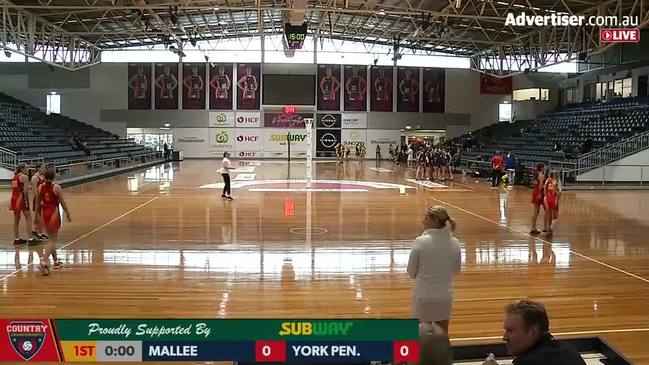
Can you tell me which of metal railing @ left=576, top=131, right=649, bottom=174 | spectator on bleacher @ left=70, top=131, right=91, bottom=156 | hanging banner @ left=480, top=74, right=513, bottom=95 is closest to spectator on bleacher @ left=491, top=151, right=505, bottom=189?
metal railing @ left=576, top=131, right=649, bottom=174

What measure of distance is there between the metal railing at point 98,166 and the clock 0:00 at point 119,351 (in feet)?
63.5

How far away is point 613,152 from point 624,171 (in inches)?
35.3

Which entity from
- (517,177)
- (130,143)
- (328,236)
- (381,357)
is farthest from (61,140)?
(381,357)

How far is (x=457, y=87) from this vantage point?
48.2m

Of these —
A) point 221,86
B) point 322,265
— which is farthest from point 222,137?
point 322,265

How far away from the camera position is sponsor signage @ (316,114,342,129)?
47625 millimetres

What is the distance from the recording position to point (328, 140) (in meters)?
48.4

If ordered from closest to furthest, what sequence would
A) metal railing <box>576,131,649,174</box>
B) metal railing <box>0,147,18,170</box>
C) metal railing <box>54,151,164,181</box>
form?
metal railing <box>0,147,18,170</box> → metal railing <box>54,151,164,181</box> → metal railing <box>576,131,649,174</box>

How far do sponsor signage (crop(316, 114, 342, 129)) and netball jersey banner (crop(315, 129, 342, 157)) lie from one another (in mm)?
412

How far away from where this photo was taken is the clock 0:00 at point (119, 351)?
248cm

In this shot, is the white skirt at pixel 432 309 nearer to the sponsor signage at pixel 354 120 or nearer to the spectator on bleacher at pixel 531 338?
the spectator on bleacher at pixel 531 338

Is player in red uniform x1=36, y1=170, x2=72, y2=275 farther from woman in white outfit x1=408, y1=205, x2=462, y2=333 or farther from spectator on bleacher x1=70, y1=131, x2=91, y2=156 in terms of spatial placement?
spectator on bleacher x1=70, y1=131, x2=91, y2=156

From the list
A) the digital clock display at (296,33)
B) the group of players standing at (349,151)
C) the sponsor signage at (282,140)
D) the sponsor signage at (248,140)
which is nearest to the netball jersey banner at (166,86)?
the sponsor signage at (248,140)

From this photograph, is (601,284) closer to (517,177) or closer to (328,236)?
(328,236)
